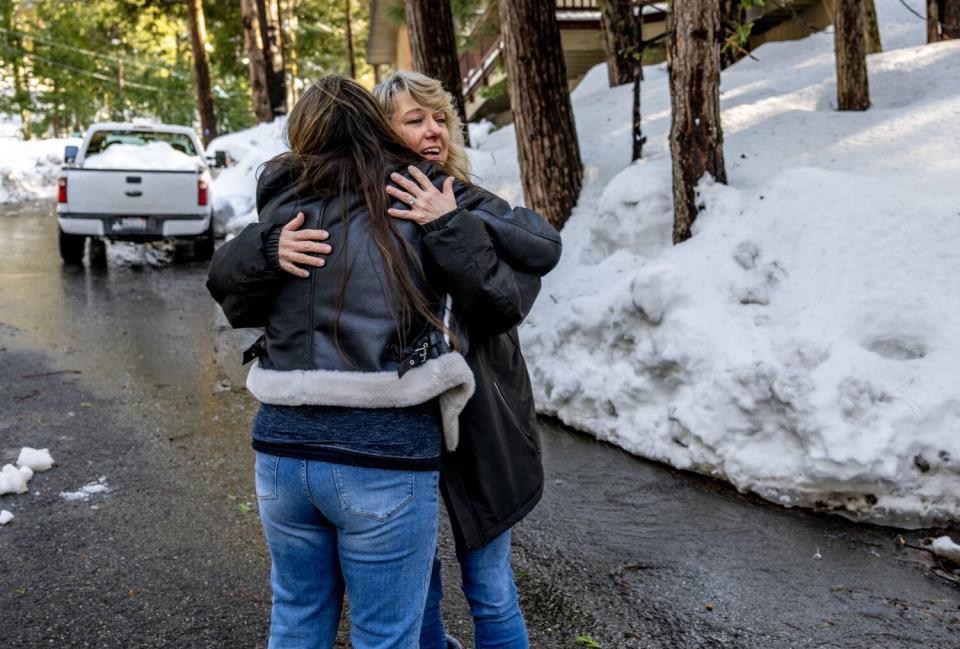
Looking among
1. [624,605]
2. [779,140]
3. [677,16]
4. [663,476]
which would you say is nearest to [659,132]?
[779,140]

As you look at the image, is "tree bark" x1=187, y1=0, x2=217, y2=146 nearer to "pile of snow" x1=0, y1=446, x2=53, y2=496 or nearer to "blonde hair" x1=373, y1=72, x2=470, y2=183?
"pile of snow" x1=0, y1=446, x2=53, y2=496

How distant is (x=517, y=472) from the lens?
7.85ft

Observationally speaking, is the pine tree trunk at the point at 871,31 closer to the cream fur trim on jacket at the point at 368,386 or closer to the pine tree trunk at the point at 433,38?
the pine tree trunk at the point at 433,38

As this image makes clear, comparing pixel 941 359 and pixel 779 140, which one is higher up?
pixel 779 140

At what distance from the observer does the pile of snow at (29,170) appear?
2708 cm

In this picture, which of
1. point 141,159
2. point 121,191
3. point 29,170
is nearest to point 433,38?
point 121,191

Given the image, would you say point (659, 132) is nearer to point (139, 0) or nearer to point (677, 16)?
point (677, 16)

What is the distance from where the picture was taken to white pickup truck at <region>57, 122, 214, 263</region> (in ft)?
42.2

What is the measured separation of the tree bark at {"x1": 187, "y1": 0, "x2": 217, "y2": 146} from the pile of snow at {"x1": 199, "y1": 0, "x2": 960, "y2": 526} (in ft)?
67.7

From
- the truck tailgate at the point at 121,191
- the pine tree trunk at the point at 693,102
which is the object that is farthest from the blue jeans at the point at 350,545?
the truck tailgate at the point at 121,191

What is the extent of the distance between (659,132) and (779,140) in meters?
1.96

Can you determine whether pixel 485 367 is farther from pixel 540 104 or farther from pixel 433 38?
pixel 433 38

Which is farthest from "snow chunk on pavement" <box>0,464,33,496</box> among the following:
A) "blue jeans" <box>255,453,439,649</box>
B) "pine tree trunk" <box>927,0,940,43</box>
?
"pine tree trunk" <box>927,0,940,43</box>

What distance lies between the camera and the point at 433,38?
983 centimetres
